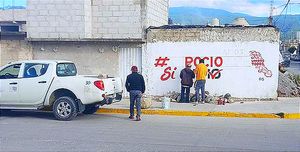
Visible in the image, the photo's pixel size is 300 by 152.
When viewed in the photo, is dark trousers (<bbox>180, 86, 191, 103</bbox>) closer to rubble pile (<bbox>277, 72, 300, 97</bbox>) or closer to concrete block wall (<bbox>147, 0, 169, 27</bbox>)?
concrete block wall (<bbox>147, 0, 169, 27</bbox>)

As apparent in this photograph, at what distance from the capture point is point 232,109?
13.9 meters

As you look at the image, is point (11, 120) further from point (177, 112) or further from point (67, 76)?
point (177, 112)

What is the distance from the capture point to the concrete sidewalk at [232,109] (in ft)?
42.3

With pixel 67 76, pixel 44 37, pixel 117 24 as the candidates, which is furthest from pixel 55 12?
pixel 67 76

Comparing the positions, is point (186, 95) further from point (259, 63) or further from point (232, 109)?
point (259, 63)

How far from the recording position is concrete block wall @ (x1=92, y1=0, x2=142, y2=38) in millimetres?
16281

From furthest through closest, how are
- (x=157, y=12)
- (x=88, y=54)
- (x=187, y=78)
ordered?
(x=157, y=12) → (x=88, y=54) → (x=187, y=78)

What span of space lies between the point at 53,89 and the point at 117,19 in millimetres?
5491

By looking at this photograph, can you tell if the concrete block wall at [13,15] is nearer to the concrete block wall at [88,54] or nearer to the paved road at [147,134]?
the concrete block wall at [88,54]

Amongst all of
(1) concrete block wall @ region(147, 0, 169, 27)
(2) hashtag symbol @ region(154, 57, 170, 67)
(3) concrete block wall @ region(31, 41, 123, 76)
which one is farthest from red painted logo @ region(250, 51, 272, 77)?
(3) concrete block wall @ region(31, 41, 123, 76)

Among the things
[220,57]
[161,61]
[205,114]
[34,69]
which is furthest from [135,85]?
[220,57]

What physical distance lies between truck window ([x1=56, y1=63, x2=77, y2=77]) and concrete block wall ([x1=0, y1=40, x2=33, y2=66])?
16.9 ft

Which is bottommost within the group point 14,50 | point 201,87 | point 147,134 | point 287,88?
point 147,134

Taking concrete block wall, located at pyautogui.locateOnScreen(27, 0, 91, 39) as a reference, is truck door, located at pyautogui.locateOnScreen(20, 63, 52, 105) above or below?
below
